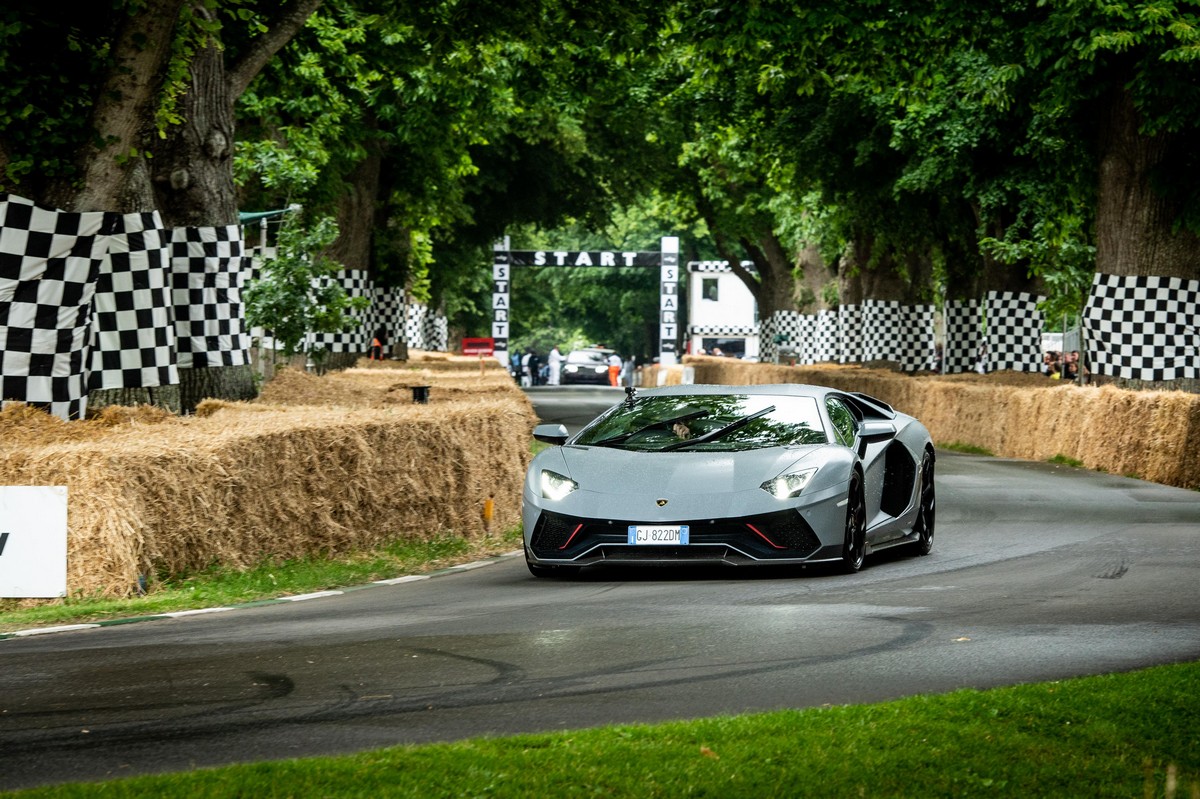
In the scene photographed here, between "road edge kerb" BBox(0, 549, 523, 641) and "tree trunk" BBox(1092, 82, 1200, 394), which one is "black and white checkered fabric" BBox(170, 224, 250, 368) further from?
"tree trunk" BBox(1092, 82, 1200, 394)

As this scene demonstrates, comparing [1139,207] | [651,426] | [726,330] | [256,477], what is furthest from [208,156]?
[726,330]

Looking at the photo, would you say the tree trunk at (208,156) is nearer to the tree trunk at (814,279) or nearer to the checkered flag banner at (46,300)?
the checkered flag banner at (46,300)

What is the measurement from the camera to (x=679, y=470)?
12.0 metres

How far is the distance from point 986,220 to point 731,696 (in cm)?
2841

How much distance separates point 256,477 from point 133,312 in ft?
15.5

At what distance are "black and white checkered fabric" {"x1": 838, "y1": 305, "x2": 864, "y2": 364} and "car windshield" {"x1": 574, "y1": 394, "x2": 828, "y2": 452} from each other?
129ft

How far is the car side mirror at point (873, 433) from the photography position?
12.9m

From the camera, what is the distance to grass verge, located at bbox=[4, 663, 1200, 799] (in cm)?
574

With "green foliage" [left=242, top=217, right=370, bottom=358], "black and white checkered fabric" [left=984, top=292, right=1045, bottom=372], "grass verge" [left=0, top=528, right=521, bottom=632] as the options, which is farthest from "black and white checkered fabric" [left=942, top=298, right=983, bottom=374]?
"grass verge" [left=0, top=528, right=521, bottom=632]

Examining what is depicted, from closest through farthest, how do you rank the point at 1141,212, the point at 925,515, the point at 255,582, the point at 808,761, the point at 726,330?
the point at 808,761
the point at 255,582
the point at 925,515
the point at 1141,212
the point at 726,330

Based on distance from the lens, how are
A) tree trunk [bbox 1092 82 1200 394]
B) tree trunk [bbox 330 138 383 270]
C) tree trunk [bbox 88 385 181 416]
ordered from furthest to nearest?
tree trunk [bbox 330 138 383 270]
tree trunk [bbox 1092 82 1200 394]
tree trunk [bbox 88 385 181 416]

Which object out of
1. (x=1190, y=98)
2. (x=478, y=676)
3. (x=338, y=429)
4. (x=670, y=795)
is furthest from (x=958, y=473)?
(x=670, y=795)

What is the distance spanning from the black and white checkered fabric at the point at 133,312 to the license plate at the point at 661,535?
21.4 ft

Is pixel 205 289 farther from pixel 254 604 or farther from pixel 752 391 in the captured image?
pixel 254 604
